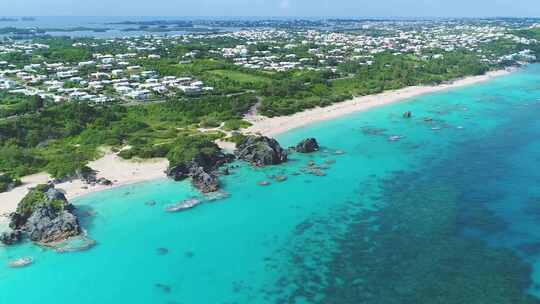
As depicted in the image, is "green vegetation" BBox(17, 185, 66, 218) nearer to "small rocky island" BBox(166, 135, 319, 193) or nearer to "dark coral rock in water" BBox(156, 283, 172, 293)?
"small rocky island" BBox(166, 135, 319, 193)

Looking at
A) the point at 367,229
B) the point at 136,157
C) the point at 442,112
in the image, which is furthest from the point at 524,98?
the point at 136,157

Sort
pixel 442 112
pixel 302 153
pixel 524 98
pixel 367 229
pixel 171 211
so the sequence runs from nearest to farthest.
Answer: pixel 367 229 → pixel 171 211 → pixel 302 153 → pixel 442 112 → pixel 524 98

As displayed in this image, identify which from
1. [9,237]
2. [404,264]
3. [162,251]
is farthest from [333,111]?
[9,237]

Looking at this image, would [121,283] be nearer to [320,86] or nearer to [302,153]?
[302,153]

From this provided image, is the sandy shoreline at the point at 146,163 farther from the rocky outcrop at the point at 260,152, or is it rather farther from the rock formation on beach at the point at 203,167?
the rocky outcrop at the point at 260,152

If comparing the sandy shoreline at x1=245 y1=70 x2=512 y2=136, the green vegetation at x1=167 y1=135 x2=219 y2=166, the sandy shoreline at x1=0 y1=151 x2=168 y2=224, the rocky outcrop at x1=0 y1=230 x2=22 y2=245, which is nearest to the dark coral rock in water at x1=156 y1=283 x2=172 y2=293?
the rocky outcrop at x1=0 y1=230 x2=22 y2=245

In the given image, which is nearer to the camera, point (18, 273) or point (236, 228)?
point (18, 273)
